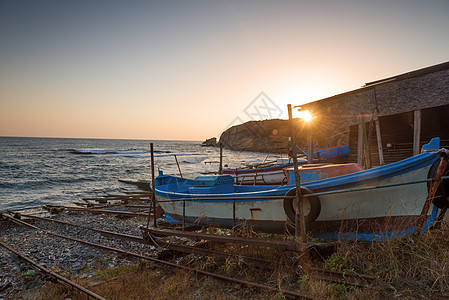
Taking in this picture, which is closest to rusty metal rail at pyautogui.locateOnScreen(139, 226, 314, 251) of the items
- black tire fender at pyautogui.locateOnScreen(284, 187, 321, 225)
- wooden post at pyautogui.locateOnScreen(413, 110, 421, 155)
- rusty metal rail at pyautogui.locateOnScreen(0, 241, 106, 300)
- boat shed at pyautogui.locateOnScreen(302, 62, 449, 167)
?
black tire fender at pyautogui.locateOnScreen(284, 187, 321, 225)

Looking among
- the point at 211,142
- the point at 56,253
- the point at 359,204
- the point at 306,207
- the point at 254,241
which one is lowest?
the point at 56,253

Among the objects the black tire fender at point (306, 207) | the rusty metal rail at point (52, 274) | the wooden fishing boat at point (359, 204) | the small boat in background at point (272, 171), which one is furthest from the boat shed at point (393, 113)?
the rusty metal rail at point (52, 274)

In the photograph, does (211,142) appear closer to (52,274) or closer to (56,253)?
(56,253)

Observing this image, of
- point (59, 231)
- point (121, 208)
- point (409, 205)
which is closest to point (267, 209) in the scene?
point (409, 205)

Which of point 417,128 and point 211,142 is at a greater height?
point 417,128

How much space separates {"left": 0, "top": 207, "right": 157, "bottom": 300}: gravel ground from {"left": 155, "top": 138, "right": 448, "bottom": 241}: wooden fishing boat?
4117mm

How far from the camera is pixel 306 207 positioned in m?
6.14

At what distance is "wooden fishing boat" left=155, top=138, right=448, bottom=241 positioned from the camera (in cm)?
527

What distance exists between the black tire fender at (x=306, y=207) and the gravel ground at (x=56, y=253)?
500cm

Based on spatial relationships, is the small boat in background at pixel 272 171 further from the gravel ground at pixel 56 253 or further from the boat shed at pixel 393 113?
the gravel ground at pixel 56 253

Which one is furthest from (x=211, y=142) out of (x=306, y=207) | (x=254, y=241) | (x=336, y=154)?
(x=254, y=241)

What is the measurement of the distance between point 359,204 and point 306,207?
1.19 meters

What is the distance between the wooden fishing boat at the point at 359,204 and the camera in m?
5.27

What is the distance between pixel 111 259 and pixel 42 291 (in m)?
2.43
